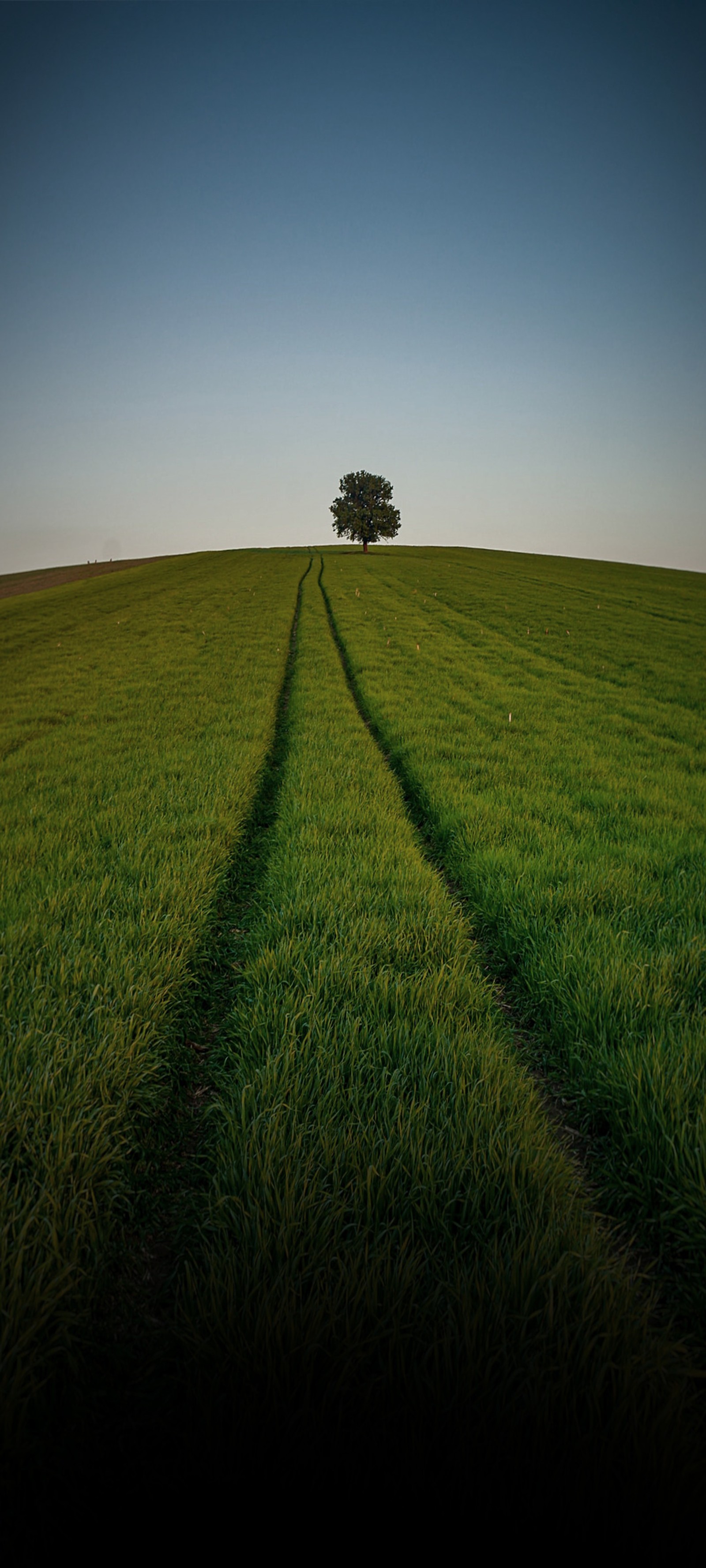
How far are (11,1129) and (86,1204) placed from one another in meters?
0.44

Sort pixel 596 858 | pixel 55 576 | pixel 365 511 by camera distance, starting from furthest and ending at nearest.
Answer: pixel 365 511 < pixel 55 576 < pixel 596 858

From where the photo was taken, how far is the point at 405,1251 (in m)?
1.85

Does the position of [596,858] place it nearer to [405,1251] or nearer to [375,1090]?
[375,1090]

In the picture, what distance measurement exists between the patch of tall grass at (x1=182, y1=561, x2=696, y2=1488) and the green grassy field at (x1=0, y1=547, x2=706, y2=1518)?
0.04ft

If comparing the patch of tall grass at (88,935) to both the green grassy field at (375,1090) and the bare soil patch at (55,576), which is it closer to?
the green grassy field at (375,1090)

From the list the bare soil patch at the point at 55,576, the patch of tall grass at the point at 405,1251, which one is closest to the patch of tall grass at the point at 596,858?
the patch of tall grass at the point at 405,1251

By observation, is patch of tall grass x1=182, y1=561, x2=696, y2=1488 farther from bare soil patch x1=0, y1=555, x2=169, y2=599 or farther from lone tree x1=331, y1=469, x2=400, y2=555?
lone tree x1=331, y1=469, x2=400, y2=555

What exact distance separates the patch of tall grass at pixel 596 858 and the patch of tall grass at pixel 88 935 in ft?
6.50

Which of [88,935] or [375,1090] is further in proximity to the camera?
[88,935]

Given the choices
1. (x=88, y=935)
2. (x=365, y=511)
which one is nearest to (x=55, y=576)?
(x=365, y=511)

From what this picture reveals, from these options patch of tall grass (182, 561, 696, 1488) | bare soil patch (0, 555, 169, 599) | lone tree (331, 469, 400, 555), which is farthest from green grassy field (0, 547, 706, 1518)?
lone tree (331, 469, 400, 555)

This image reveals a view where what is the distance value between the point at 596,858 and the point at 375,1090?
334 centimetres

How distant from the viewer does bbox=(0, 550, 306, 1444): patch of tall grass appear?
184 cm

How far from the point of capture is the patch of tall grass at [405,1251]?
1.43 meters
